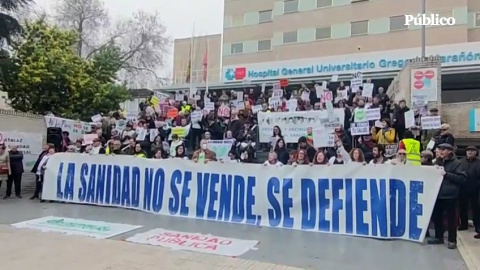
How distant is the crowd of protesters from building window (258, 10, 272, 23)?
22910mm

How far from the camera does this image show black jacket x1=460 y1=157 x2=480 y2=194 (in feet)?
26.0

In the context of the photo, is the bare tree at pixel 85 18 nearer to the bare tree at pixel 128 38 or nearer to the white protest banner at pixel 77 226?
the bare tree at pixel 128 38

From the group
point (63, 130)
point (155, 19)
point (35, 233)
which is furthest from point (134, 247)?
point (155, 19)

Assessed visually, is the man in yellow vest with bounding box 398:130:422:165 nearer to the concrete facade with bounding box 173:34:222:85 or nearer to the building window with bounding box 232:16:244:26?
the building window with bounding box 232:16:244:26

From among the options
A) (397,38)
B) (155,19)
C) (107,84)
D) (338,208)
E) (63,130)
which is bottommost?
(338,208)

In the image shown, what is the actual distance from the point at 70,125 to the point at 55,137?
1.00 metres

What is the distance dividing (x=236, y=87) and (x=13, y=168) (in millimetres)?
16497

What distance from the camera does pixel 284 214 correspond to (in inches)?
352

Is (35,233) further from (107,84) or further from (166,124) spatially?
(107,84)

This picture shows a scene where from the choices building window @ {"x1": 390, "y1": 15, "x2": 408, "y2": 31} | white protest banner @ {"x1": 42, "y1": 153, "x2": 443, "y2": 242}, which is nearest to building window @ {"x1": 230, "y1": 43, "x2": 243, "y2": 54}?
building window @ {"x1": 390, "y1": 15, "x2": 408, "y2": 31}

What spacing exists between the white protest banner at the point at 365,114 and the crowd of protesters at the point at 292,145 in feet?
0.67

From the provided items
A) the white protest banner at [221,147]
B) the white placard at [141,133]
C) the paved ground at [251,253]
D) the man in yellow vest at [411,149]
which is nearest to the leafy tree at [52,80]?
the white placard at [141,133]

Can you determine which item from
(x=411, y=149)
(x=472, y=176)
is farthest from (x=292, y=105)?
(x=472, y=176)

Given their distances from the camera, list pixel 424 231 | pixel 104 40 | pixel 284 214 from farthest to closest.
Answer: pixel 104 40 < pixel 284 214 < pixel 424 231
